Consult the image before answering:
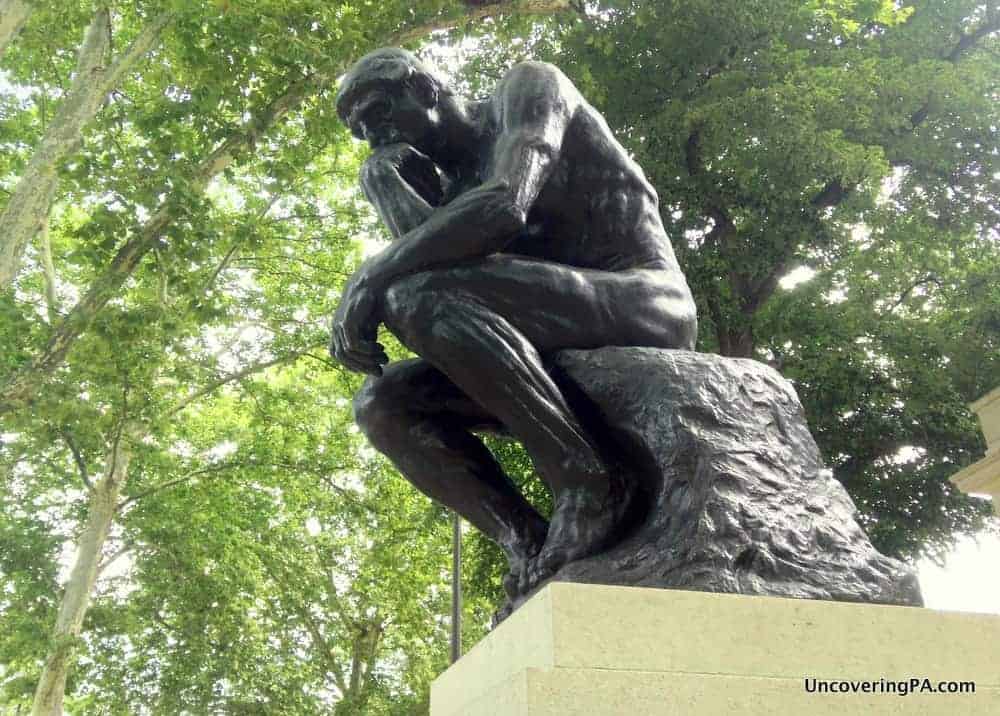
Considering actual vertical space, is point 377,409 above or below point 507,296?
below

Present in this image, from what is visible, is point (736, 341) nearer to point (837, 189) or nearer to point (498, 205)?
point (837, 189)

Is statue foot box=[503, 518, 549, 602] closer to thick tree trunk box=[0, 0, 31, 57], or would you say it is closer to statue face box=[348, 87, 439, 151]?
statue face box=[348, 87, 439, 151]

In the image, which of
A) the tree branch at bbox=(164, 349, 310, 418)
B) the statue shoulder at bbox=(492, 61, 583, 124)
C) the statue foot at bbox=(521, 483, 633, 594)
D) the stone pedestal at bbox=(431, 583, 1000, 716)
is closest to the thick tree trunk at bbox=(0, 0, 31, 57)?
the tree branch at bbox=(164, 349, 310, 418)

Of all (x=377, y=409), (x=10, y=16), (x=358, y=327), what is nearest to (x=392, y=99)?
(x=358, y=327)

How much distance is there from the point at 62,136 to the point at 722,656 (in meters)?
9.98

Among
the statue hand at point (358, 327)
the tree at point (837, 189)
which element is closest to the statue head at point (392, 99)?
the statue hand at point (358, 327)

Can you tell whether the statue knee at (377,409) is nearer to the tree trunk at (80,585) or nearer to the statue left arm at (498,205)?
the statue left arm at (498,205)

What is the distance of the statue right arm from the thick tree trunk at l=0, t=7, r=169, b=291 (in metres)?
7.00

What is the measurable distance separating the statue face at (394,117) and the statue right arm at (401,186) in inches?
2.0

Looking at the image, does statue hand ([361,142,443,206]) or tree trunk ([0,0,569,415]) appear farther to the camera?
tree trunk ([0,0,569,415])

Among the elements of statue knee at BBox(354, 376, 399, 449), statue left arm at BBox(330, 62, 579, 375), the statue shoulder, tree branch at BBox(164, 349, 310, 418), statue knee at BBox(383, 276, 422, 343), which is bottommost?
statue knee at BBox(354, 376, 399, 449)

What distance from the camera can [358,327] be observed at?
2.87 metres

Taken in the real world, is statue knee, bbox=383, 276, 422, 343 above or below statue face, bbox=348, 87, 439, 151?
below

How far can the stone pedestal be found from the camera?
6.68 ft
